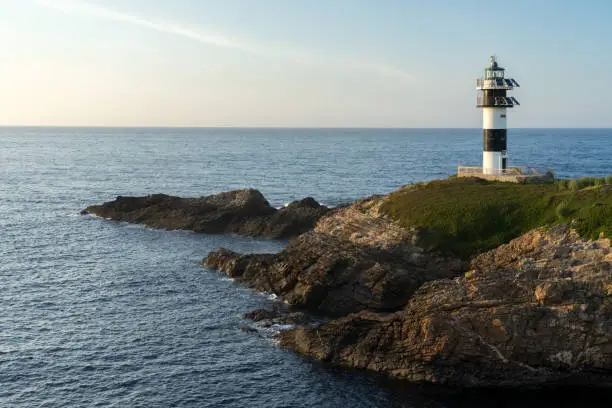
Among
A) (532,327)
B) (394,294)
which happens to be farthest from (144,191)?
(532,327)

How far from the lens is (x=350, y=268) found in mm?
44281

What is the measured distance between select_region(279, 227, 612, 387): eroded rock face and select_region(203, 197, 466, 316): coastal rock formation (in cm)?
542

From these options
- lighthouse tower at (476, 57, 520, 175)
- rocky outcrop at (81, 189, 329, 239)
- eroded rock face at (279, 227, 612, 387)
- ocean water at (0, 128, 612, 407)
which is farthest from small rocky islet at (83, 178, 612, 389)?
rocky outcrop at (81, 189, 329, 239)

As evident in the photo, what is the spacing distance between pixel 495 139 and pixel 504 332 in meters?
32.0

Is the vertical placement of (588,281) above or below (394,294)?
above

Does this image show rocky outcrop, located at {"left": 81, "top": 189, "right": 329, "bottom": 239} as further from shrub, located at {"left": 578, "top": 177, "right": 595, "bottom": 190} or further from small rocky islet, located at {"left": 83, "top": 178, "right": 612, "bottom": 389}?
shrub, located at {"left": 578, "top": 177, "right": 595, "bottom": 190}

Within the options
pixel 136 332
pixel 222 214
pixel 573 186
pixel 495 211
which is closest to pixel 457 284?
pixel 495 211

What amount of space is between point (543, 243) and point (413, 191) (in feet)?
56.2

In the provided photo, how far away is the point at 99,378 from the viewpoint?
34.0 meters

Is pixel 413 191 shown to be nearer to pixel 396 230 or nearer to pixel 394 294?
pixel 396 230

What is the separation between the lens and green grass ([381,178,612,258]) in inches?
1652

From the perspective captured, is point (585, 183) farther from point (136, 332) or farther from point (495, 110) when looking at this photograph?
point (136, 332)

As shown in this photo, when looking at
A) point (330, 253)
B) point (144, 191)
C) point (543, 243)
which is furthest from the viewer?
point (144, 191)

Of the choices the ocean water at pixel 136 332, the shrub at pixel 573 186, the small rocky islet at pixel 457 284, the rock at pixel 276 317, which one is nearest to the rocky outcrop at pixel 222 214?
the ocean water at pixel 136 332
